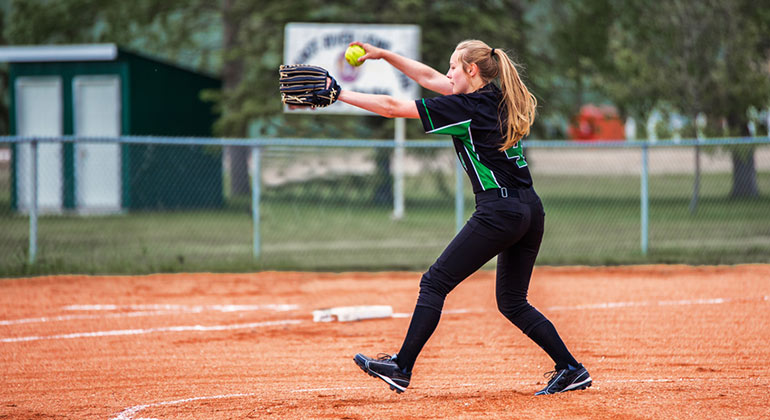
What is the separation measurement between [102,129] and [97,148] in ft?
4.70

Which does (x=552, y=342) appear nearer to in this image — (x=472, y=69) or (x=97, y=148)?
(x=472, y=69)

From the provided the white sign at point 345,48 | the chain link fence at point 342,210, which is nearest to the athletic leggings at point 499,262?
the chain link fence at point 342,210

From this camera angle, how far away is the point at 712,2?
64.4 feet

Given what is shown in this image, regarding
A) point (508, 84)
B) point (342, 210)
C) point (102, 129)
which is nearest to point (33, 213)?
point (342, 210)

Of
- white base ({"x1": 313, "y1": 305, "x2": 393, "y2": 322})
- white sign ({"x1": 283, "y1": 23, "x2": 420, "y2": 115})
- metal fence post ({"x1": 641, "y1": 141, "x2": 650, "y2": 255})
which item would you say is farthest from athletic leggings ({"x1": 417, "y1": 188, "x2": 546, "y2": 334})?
white sign ({"x1": 283, "y1": 23, "x2": 420, "y2": 115})

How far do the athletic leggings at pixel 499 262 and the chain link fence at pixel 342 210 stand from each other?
23.4ft

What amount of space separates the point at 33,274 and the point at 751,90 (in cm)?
1601

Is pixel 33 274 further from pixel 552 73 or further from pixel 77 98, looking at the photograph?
pixel 552 73

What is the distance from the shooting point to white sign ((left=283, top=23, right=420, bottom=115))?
19281 millimetres

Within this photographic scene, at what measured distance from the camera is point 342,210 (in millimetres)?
15492

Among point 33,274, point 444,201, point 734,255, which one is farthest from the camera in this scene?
point 444,201

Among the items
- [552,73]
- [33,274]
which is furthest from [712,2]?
[33,274]

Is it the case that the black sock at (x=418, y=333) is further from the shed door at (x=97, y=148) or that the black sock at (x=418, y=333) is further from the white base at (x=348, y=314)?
the shed door at (x=97, y=148)

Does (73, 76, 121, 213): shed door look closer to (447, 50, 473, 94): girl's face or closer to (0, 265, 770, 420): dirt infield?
(0, 265, 770, 420): dirt infield
